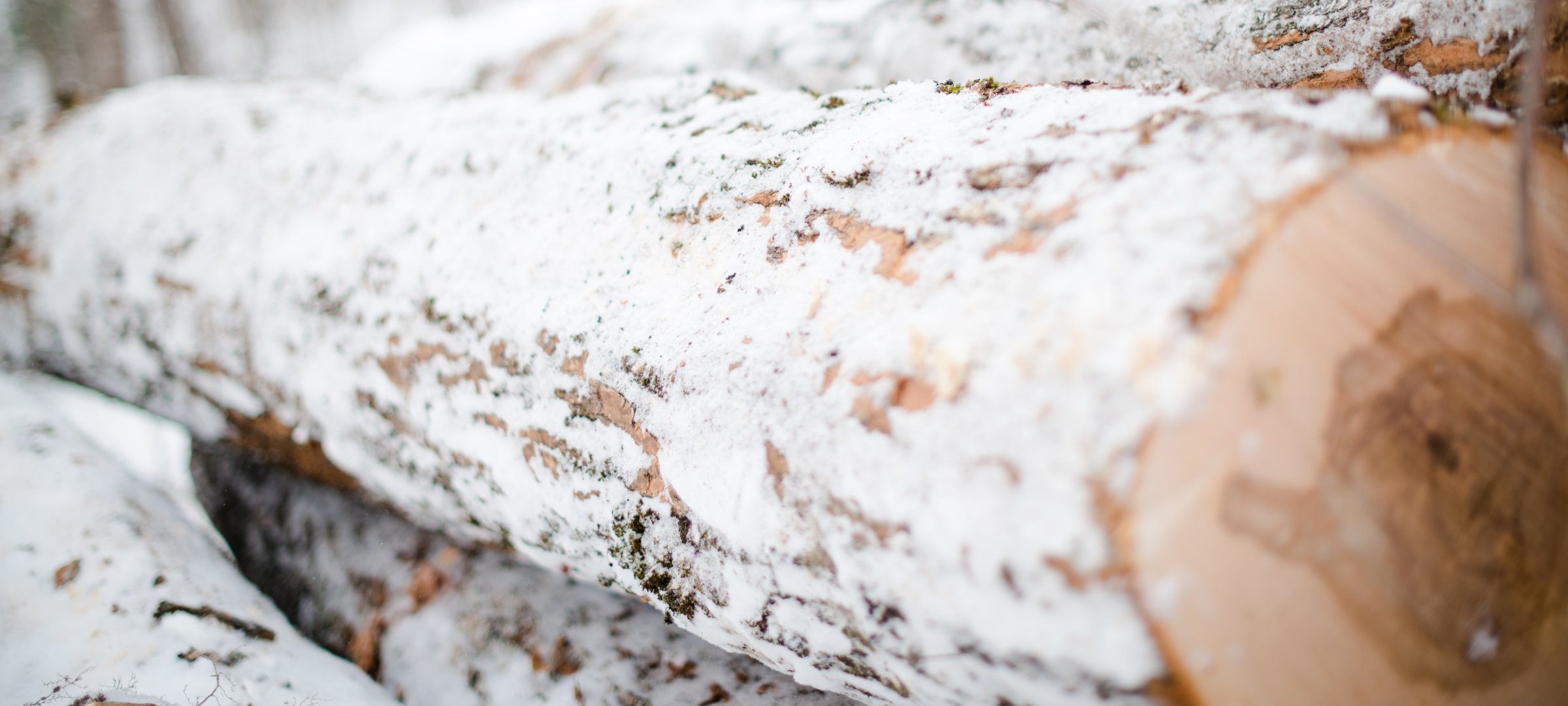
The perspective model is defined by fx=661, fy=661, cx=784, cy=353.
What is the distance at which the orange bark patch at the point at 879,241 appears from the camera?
2.62 feet

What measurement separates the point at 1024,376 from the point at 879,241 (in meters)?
0.27

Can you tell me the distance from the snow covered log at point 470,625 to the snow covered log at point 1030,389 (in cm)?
29

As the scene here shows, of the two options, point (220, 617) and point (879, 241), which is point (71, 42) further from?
point (879, 241)

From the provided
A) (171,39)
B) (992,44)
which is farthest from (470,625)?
(171,39)

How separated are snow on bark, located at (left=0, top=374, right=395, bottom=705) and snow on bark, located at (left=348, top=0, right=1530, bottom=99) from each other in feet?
5.91

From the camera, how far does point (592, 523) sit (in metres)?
1.11

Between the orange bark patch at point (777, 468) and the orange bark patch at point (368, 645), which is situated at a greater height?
the orange bark patch at point (777, 468)

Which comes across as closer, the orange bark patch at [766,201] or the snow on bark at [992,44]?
the orange bark patch at [766,201]

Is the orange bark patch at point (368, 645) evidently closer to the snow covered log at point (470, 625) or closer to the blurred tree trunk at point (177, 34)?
the snow covered log at point (470, 625)

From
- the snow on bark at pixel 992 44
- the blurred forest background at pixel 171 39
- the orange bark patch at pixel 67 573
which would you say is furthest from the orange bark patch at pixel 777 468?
the blurred forest background at pixel 171 39

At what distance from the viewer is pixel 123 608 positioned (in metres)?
1.31

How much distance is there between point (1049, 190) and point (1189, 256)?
0.18 metres

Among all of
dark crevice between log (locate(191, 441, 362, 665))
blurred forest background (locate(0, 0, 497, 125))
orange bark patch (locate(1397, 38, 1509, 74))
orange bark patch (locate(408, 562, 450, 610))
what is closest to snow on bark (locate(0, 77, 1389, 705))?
orange bark patch (locate(408, 562, 450, 610))

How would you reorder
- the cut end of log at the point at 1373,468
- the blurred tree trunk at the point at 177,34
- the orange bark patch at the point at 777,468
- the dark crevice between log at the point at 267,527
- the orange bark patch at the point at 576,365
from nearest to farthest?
the cut end of log at the point at 1373,468 → the orange bark patch at the point at 777,468 → the orange bark patch at the point at 576,365 → the dark crevice between log at the point at 267,527 → the blurred tree trunk at the point at 177,34
